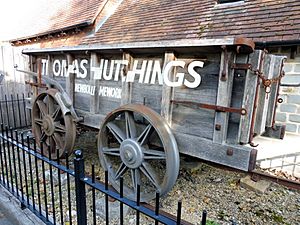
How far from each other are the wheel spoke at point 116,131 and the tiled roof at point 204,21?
292 cm

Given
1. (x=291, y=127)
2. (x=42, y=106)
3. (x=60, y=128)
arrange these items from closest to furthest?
(x=60, y=128) → (x=42, y=106) → (x=291, y=127)

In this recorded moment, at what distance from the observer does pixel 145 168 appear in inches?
93.8

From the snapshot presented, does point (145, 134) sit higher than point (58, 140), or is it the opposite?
point (145, 134)

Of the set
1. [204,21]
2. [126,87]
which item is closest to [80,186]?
[126,87]

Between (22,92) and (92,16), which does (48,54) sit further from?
(92,16)

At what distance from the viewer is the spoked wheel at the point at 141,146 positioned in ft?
6.98

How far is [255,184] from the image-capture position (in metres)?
3.40

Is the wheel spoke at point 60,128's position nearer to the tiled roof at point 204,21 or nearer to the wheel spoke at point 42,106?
the wheel spoke at point 42,106

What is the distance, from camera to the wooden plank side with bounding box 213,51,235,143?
182 centimetres

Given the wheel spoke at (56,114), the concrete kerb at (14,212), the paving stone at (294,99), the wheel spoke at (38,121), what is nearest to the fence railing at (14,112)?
the wheel spoke at (38,121)

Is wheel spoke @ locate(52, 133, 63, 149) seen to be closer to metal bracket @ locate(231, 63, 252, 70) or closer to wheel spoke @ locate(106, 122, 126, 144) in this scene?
wheel spoke @ locate(106, 122, 126, 144)

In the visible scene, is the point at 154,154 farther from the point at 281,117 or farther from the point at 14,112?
the point at 14,112

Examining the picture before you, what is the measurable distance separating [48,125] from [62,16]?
8.50 m

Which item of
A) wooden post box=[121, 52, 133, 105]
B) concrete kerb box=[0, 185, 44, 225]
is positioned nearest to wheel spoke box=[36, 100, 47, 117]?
concrete kerb box=[0, 185, 44, 225]
